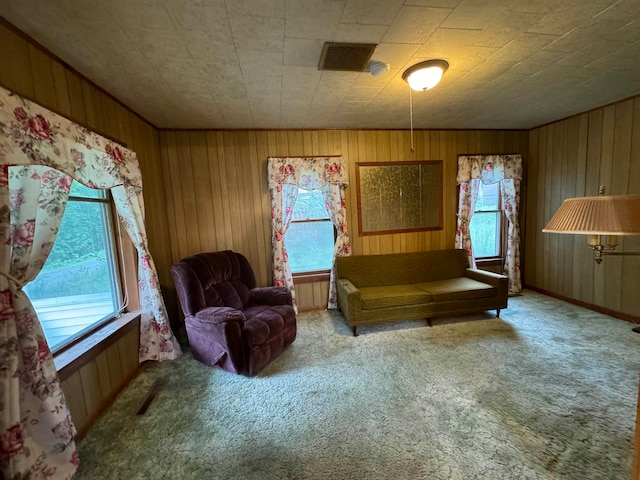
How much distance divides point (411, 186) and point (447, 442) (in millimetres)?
2978

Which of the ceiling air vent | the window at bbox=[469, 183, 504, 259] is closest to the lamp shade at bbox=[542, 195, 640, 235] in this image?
the ceiling air vent

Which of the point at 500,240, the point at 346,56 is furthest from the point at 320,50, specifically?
the point at 500,240

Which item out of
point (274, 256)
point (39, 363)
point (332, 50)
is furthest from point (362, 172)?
point (39, 363)

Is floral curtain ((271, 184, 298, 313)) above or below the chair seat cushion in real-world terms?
above

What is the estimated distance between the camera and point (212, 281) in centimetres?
263

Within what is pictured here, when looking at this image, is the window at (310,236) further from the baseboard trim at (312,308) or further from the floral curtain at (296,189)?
the baseboard trim at (312,308)

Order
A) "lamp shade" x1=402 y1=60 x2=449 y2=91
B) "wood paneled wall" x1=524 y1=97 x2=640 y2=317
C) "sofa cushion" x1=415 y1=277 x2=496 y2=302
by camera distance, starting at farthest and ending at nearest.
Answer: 1. "sofa cushion" x1=415 y1=277 x2=496 y2=302
2. "wood paneled wall" x1=524 y1=97 x2=640 y2=317
3. "lamp shade" x1=402 y1=60 x2=449 y2=91

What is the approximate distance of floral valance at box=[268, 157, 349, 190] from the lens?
10.8ft

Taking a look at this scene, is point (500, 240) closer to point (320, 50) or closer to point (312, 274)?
point (312, 274)

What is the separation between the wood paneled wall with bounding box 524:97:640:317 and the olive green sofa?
1230 mm

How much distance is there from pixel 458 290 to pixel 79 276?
3643 mm

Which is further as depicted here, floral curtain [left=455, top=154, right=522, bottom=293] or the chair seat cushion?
floral curtain [left=455, top=154, right=522, bottom=293]

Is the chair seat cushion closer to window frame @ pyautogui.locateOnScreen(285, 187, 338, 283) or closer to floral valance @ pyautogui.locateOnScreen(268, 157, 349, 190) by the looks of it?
window frame @ pyautogui.locateOnScreen(285, 187, 338, 283)

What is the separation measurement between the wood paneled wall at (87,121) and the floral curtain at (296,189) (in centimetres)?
137
